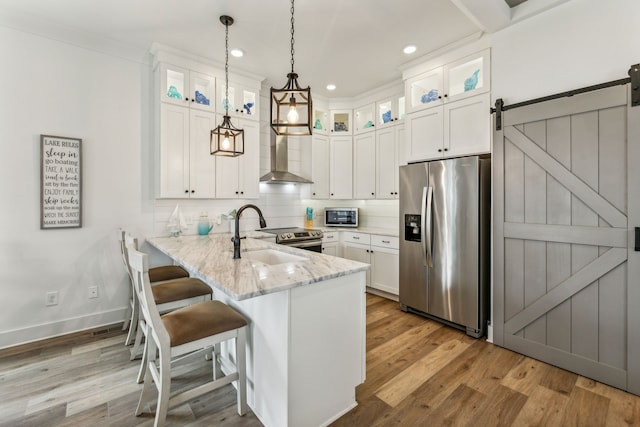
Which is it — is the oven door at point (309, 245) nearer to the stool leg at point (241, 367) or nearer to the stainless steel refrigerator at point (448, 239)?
the stainless steel refrigerator at point (448, 239)

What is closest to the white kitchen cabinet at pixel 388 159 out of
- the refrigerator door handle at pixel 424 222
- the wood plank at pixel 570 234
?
the refrigerator door handle at pixel 424 222

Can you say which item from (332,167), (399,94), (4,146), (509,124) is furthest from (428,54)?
(4,146)

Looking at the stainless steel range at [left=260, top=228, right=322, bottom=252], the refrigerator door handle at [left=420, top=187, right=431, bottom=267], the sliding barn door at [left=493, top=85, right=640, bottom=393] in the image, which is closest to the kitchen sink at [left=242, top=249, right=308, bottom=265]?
the stainless steel range at [left=260, top=228, right=322, bottom=252]

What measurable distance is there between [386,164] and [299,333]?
124 inches

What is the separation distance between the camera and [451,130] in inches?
125

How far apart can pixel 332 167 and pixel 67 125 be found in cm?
327

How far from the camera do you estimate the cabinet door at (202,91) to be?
3.31 metres

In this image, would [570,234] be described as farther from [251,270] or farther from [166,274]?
[166,274]

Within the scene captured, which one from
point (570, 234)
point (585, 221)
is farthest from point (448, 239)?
point (585, 221)

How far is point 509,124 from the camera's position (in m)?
2.58

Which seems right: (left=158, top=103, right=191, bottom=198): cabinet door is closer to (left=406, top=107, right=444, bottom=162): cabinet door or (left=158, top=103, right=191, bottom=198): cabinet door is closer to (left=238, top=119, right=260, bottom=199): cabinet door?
(left=238, top=119, right=260, bottom=199): cabinet door

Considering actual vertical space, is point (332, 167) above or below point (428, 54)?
below

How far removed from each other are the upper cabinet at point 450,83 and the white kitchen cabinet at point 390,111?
0.43m

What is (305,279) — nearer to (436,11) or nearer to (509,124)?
(509,124)
